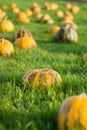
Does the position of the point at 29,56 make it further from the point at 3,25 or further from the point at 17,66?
the point at 3,25

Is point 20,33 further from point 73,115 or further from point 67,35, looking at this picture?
point 73,115

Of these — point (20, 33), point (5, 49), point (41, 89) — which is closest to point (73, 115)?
point (41, 89)

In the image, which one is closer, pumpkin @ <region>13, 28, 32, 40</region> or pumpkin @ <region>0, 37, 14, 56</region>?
pumpkin @ <region>0, 37, 14, 56</region>

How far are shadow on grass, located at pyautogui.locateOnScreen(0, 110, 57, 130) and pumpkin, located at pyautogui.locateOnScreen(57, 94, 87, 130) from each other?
0.17 meters

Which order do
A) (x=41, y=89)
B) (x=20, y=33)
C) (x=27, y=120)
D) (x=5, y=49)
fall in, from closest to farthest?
(x=27, y=120)
(x=41, y=89)
(x=5, y=49)
(x=20, y=33)

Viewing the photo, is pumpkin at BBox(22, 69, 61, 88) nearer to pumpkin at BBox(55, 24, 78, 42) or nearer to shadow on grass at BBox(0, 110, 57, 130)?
shadow on grass at BBox(0, 110, 57, 130)

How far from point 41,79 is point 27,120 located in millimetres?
1397

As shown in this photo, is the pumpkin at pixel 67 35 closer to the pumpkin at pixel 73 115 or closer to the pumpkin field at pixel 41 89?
the pumpkin field at pixel 41 89

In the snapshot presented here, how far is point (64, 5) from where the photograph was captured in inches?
1061

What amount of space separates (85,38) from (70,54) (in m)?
3.59

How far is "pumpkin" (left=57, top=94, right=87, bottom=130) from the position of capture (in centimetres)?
302

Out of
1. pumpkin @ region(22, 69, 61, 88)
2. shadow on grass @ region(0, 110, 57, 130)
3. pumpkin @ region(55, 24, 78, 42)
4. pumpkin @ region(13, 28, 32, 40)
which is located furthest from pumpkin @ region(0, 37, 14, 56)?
shadow on grass @ region(0, 110, 57, 130)

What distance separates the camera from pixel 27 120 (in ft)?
11.1

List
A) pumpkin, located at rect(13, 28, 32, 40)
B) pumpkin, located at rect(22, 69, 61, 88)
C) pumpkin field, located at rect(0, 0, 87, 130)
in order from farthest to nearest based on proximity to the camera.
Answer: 1. pumpkin, located at rect(13, 28, 32, 40)
2. pumpkin, located at rect(22, 69, 61, 88)
3. pumpkin field, located at rect(0, 0, 87, 130)
